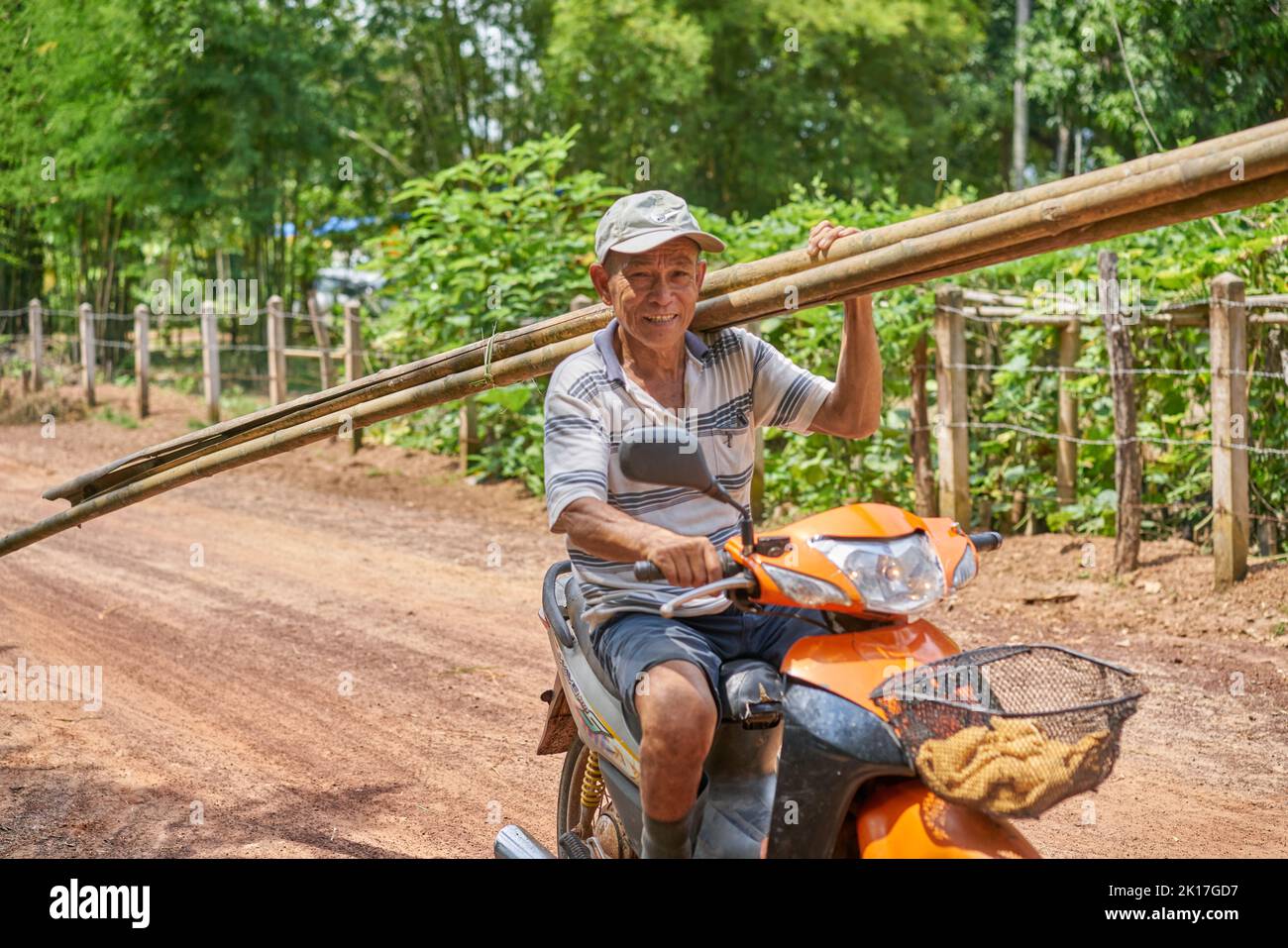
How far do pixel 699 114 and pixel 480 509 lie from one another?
14448 millimetres

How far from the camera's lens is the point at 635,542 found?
9.82ft

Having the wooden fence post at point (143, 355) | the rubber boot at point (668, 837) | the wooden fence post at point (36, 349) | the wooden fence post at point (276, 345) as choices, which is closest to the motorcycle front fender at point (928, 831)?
the rubber boot at point (668, 837)

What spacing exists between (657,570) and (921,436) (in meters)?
6.89

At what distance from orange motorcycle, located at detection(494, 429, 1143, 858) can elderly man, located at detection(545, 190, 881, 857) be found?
0.12m

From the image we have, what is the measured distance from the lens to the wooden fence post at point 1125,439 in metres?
8.04

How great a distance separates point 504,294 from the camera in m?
12.2

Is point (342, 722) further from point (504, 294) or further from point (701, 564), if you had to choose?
point (504, 294)

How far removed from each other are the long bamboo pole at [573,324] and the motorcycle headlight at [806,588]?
3.16 feet

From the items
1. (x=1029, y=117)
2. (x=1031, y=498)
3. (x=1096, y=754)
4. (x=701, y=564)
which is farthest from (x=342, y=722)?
(x=1029, y=117)

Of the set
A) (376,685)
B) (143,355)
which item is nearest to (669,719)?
(376,685)

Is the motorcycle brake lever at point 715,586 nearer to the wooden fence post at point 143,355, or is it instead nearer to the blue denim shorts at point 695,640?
the blue denim shorts at point 695,640

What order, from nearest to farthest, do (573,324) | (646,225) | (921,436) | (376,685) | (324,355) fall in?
(646,225) < (573,324) < (376,685) < (921,436) < (324,355)

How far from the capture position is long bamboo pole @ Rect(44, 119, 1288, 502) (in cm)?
Result: 277

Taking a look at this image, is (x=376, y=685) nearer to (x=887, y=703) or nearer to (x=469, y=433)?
(x=887, y=703)
